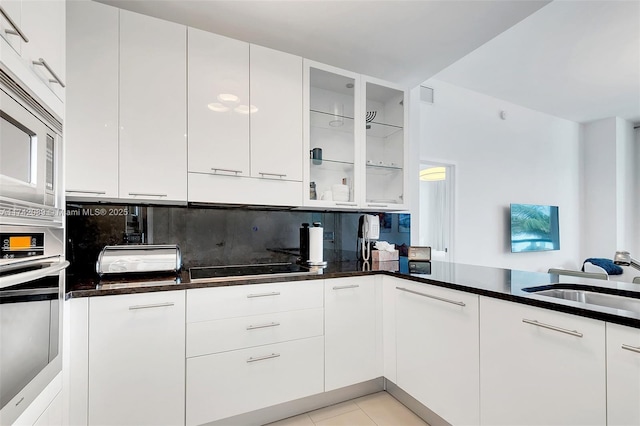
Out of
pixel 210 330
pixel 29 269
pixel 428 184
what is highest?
A: pixel 428 184

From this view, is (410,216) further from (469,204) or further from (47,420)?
(47,420)

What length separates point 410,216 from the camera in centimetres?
295

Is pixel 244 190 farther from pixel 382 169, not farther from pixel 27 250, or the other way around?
pixel 382 169

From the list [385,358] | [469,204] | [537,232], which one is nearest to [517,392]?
[385,358]

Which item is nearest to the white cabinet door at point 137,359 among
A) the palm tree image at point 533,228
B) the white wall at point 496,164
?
the white wall at point 496,164

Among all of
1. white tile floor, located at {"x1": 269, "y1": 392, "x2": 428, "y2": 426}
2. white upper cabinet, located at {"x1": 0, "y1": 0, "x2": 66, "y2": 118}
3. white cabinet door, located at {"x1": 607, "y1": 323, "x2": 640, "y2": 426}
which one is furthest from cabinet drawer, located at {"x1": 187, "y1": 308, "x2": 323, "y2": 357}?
Answer: white cabinet door, located at {"x1": 607, "y1": 323, "x2": 640, "y2": 426}

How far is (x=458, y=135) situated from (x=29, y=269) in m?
4.00

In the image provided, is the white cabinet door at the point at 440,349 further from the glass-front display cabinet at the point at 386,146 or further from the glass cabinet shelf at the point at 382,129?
the glass cabinet shelf at the point at 382,129

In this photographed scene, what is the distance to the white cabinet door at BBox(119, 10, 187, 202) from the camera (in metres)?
1.69

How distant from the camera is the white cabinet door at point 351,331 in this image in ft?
6.19

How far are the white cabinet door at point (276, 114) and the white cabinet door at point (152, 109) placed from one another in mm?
436

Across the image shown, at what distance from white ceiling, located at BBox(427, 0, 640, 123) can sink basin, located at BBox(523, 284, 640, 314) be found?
7.14 ft

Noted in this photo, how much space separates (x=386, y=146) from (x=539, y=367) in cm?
195

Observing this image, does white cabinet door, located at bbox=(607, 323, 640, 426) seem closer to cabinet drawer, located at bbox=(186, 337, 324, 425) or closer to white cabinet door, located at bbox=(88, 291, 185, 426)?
cabinet drawer, located at bbox=(186, 337, 324, 425)
